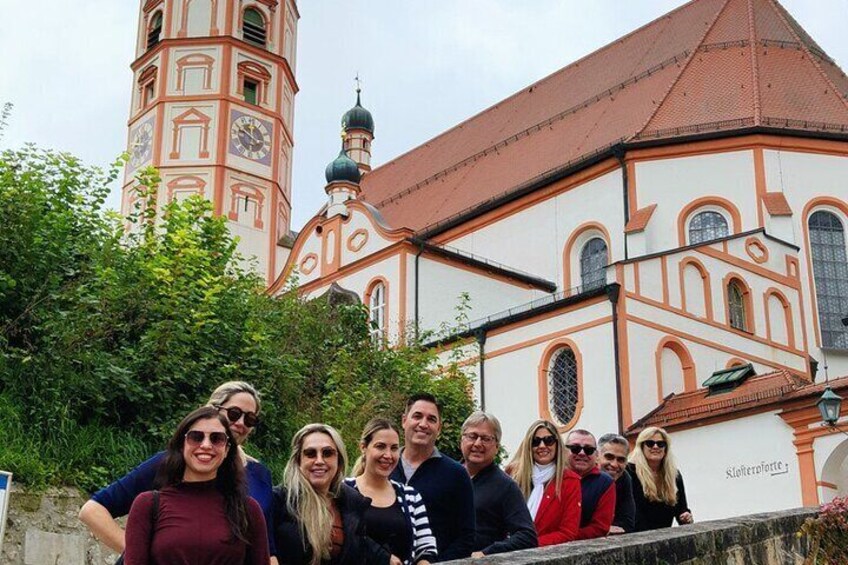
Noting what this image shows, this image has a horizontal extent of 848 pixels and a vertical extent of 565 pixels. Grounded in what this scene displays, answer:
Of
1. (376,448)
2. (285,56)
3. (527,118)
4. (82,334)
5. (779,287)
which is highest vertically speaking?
(285,56)

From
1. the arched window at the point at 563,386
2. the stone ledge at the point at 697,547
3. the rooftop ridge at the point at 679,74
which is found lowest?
the stone ledge at the point at 697,547

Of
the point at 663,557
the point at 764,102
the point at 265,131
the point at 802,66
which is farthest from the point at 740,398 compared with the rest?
the point at 265,131

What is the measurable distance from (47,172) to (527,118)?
26.0 meters

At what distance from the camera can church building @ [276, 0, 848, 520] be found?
70.8 ft

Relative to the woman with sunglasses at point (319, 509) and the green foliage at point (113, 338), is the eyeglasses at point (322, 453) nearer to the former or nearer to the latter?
the woman with sunglasses at point (319, 509)

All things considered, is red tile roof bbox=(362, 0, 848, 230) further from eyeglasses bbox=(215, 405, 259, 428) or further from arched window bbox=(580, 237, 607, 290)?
eyeglasses bbox=(215, 405, 259, 428)

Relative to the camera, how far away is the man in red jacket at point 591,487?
622 centimetres

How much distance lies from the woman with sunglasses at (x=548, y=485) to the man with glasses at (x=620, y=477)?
61 centimetres

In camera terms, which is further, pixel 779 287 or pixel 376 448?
pixel 779 287

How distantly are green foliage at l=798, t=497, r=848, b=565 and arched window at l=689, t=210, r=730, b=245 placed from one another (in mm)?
21302

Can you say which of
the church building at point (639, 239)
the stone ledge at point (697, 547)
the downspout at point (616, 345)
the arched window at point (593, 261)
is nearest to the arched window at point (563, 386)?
the church building at point (639, 239)

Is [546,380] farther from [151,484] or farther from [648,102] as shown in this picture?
[151,484]

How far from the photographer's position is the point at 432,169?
126 feet

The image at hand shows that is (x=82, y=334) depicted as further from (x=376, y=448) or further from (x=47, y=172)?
(x=376, y=448)
